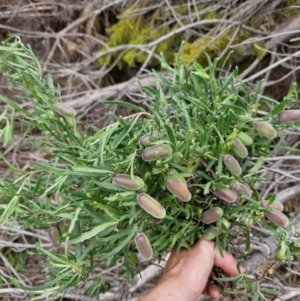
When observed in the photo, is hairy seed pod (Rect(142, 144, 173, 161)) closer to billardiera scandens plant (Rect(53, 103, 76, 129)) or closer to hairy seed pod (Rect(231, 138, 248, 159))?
hairy seed pod (Rect(231, 138, 248, 159))

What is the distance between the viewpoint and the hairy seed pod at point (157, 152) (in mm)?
967

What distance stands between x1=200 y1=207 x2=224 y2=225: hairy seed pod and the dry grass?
510 mm

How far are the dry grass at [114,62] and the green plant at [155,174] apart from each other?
42 centimetres

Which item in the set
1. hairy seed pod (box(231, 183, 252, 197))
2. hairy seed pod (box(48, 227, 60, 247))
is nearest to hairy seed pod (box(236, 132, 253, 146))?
hairy seed pod (box(231, 183, 252, 197))

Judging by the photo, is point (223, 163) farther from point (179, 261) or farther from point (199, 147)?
point (179, 261)

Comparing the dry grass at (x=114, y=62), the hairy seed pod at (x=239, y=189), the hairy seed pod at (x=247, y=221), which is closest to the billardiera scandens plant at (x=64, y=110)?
the hairy seed pod at (x=239, y=189)

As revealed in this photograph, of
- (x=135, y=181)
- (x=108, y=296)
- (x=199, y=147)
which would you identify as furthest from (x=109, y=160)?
(x=108, y=296)

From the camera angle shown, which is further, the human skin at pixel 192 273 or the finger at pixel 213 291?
the finger at pixel 213 291

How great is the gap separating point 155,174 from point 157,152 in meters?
0.15

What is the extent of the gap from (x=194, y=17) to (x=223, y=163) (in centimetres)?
107

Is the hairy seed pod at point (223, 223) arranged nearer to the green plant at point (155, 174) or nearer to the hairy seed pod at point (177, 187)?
the green plant at point (155, 174)

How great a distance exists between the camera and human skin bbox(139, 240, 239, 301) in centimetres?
125

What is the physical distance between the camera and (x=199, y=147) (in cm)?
112

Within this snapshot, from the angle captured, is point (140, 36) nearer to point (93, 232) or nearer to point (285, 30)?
point (285, 30)
